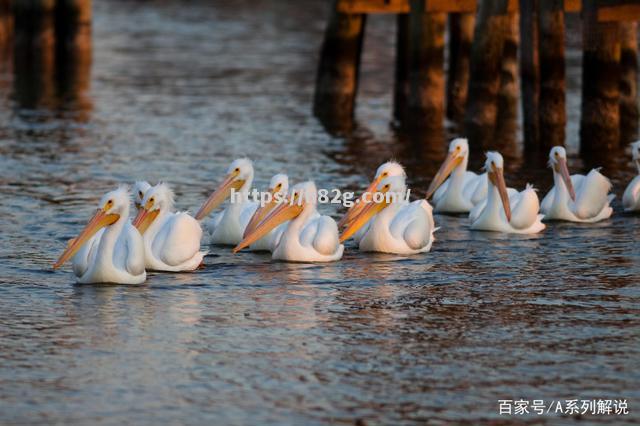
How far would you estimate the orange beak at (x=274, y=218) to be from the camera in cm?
1421

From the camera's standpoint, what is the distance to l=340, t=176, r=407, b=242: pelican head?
14.7 meters

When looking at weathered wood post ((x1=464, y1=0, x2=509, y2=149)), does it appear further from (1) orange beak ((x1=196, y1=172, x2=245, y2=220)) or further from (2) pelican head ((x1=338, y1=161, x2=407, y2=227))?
(1) orange beak ((x1=196, y1=172, x2=245, y2=220))

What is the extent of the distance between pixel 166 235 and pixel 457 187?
4.74m

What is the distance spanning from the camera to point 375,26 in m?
53.8

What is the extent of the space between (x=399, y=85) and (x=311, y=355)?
17.0 m

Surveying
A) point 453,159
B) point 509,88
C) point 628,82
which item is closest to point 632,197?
point 453,159

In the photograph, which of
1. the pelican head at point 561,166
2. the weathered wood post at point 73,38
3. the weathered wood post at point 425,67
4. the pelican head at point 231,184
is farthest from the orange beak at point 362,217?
the weathered wood post at point 73,38

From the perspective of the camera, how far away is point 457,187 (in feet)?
56.5

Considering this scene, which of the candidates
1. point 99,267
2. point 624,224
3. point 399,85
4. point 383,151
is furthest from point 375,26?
point 99,267

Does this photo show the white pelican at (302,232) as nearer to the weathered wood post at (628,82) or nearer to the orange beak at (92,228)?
the orange beak at (92,228)

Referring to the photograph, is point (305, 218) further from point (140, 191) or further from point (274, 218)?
point (140, 191)

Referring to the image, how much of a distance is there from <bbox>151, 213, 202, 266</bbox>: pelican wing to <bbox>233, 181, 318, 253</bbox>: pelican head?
0.77 meters

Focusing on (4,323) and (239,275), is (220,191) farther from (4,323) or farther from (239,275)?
(4,323)

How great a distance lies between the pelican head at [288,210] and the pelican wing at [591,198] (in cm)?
347
